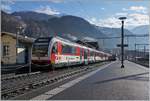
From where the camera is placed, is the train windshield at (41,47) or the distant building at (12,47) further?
the distant building at (12,47)

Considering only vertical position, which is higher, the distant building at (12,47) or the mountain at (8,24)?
the mountain at (8,24)

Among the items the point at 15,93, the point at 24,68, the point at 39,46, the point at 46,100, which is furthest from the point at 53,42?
the point at 46,100

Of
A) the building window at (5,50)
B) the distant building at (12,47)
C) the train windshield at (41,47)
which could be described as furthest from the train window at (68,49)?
the building window at (5,50)

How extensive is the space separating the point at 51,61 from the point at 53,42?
76.5 inches

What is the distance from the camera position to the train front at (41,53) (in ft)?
96.6

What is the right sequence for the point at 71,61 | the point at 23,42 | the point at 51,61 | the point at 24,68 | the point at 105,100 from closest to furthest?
the point at 105,100 → the point at 51,61 → the point at 24,68 → the point at 71,61 → the point at 23,42

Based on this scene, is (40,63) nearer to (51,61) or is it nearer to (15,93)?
(51,61)

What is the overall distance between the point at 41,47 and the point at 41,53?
60 centimetres

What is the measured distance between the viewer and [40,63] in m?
29.6

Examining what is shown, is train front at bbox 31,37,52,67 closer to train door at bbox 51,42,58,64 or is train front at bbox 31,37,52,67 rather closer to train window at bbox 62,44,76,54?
train door at bbox 51,42,58,64

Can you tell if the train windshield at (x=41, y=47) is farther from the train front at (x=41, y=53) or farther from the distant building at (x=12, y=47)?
the distant building at (x=12, y=47)

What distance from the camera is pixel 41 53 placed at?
98.1 feet

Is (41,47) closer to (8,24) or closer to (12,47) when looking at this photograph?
(12,47)

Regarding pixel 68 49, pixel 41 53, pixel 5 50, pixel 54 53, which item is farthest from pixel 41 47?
pixel 5 50
